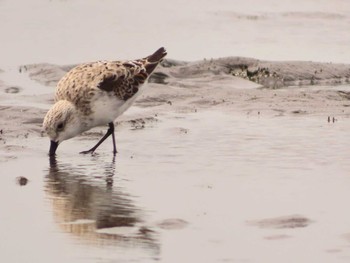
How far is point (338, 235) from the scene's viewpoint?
365 inches

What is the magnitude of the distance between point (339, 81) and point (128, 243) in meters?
10.0

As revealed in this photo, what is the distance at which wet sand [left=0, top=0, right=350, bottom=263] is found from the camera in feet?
29.9

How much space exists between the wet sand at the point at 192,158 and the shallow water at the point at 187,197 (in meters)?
0.02

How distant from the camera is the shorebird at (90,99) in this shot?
42.4 feet

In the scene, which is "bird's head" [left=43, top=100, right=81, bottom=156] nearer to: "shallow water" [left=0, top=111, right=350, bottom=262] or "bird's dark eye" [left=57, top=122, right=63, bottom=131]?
"bird's dark eye" [left=57, top=122, right=63, bottom=131]

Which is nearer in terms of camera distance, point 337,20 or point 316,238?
point 316,238

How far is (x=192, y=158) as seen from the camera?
41.0 ft

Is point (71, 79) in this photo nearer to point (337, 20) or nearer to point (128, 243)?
point (128, 243)

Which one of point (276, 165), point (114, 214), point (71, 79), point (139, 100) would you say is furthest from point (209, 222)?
point (139, 100)

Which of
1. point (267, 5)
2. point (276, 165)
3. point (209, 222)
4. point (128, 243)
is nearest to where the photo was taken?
point (128, 243)

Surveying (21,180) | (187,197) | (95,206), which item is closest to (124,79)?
(21,180)

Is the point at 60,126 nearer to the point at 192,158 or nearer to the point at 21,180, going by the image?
the point at 192,158

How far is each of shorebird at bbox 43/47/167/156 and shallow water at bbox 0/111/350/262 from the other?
293 millimetres

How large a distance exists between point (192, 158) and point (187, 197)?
1926 mm
